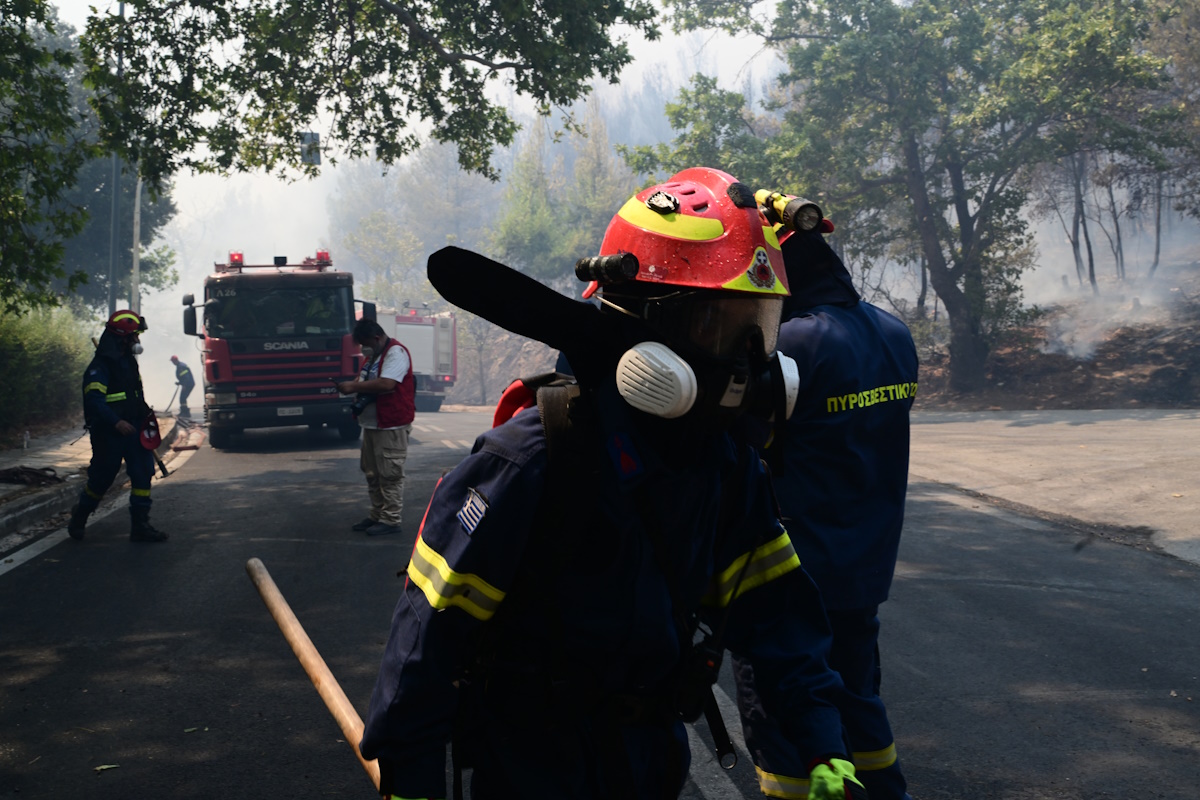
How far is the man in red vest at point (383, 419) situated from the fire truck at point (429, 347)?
1058 inches

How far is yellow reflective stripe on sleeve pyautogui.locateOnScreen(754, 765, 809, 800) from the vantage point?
231 cm

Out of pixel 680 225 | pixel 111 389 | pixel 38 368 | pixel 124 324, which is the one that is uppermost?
pixel 124 324

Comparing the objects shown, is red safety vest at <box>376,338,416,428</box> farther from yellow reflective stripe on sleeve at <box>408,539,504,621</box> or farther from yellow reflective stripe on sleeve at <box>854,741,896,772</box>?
yellow reflective stripe on sleeve at <box>408,539,504,621</box>

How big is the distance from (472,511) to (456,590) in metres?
0.13

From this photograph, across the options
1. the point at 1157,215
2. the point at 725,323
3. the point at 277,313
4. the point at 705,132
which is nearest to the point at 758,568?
the point at 725,323

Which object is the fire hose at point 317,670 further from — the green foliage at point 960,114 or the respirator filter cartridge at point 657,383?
the green foliage at point 960,114

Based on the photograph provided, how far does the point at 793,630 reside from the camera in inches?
80.1

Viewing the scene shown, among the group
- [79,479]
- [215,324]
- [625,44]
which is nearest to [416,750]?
[79,479]

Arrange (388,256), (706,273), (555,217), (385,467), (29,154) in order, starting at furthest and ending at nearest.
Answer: (388,256) < (555,217) < (29,154) < (385,467) < (706,273)

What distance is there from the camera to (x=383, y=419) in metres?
8.90

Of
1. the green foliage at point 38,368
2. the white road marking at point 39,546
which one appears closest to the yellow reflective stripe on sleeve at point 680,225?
the white road marking at point 39,546

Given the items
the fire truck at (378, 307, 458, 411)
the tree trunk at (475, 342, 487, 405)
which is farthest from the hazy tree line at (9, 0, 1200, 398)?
the tree trunk at (475, 342, 487, 405)

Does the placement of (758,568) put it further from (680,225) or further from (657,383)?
(680,225)

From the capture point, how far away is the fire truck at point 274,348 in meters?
16.5
